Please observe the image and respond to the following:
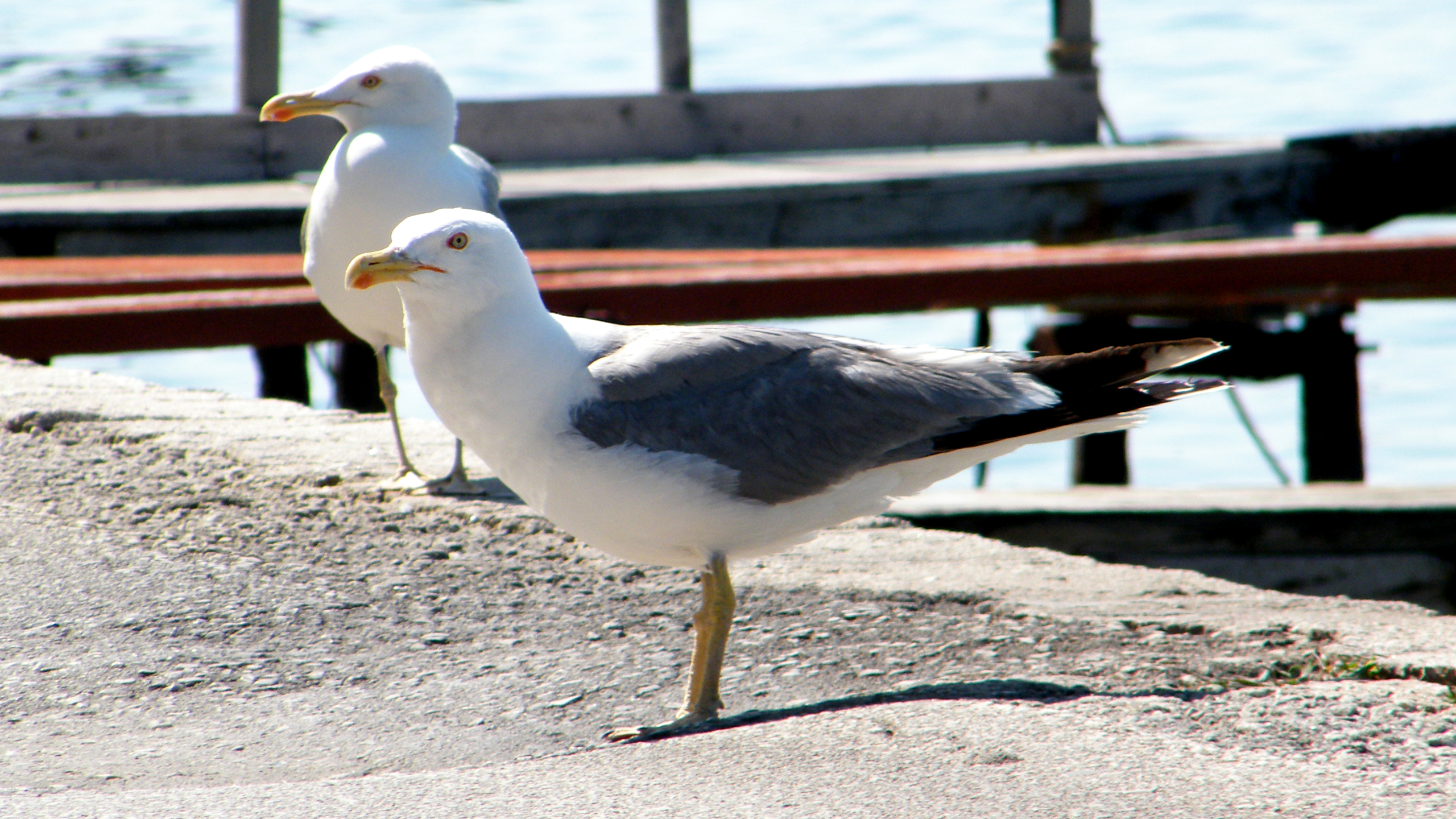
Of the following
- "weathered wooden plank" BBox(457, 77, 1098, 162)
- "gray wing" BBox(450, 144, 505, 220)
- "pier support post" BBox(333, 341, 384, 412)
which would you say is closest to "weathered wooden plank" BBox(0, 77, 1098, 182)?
"weathered wooden plank" BBox(457, 77, 1098, 162)

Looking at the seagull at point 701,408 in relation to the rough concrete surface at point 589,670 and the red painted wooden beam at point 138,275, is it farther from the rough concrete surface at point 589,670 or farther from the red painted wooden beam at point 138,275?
the red painted wooden beam at point 138,275

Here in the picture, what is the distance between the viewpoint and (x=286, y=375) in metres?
8.06

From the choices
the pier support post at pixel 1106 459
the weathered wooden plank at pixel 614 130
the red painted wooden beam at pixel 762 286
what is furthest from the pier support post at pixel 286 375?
the pier support post at pixel 1106 459

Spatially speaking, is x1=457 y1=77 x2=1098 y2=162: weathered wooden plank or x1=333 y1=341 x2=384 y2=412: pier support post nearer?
x1=333 y1=341 x2=384 y2=412: pier support post

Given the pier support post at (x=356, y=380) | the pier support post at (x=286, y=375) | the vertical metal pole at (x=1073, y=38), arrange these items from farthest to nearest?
the vertical metal pole at (x=1073, y=38)
the pier support post at (x=286, y=375)
the pier support post at (x=356, y=380)

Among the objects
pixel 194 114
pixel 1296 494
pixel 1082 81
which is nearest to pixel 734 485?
pixel 1296 494

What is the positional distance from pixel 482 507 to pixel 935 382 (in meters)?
1.45

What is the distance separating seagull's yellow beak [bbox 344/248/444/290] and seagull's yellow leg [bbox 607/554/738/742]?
2.52 feet

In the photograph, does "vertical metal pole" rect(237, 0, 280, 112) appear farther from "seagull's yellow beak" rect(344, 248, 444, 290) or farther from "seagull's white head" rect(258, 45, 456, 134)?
"seagull's yellow beak" rect(344, 248, 444, 290)

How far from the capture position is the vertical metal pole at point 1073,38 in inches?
372

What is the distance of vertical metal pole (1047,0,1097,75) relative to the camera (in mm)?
9445

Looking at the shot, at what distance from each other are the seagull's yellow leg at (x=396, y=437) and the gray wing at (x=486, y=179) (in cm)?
50

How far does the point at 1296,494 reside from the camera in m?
5.99

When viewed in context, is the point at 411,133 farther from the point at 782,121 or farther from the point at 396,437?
the point at 782,121
